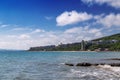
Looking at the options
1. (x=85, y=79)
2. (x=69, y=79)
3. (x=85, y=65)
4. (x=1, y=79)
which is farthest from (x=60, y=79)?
(x=85, y=65)

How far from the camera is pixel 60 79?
40219 millimetres

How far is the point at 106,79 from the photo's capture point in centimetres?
3900

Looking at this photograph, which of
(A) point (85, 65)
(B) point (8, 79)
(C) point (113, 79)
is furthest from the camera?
(A) point (85, 65)

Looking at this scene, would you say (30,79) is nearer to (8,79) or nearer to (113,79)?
(8,79)

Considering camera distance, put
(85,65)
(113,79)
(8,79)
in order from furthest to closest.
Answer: (85,65), (8,79), (113,79)

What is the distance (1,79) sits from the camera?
135ft

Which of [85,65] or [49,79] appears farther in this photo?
[85,65]

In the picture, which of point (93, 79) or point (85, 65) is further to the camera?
point (85, 65)

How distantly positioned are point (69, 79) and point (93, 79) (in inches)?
150

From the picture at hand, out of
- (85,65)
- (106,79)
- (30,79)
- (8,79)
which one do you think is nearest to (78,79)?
(106,79)

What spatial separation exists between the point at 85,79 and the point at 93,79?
126 centimetres

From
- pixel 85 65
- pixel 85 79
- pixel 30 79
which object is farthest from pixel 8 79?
pixel 85 65

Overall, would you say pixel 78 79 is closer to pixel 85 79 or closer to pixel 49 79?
pixel 85 79

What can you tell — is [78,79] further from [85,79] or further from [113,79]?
[113,79]
